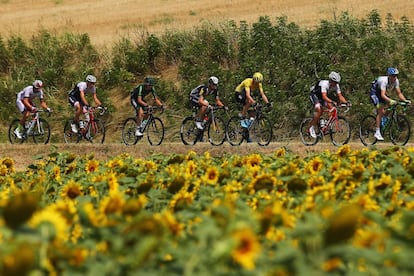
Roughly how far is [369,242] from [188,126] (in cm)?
1518

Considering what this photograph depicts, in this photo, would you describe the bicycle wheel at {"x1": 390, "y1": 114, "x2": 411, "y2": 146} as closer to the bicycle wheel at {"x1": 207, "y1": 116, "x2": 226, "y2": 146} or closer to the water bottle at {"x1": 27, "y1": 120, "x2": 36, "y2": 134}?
the bicycle wheel at {"x1": 207, "y1": 116, "x2": 226, "y2": 146}

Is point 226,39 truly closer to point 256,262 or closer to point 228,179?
point 228,179

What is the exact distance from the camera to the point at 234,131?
17.2 metres

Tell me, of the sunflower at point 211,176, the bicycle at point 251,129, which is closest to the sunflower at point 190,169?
the sunflower at point 211,176

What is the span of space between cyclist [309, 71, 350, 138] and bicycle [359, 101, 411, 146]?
0.94 meters

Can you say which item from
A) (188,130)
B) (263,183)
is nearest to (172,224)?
(263,183)

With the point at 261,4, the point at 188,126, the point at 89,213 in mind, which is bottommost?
the point at 188,126

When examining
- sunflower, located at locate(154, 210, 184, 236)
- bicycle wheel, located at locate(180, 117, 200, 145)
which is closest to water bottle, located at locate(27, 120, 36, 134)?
bicycle wheel, located at locate(180, 117, 200, 145)

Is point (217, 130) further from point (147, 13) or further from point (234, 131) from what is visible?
point (147, 13)

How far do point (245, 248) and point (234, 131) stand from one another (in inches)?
585

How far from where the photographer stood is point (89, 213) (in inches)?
117

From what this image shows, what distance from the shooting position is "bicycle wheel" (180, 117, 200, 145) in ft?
57.6

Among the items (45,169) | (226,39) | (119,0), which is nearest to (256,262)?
(45,169)

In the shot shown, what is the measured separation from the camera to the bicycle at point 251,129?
16781 millimetres
